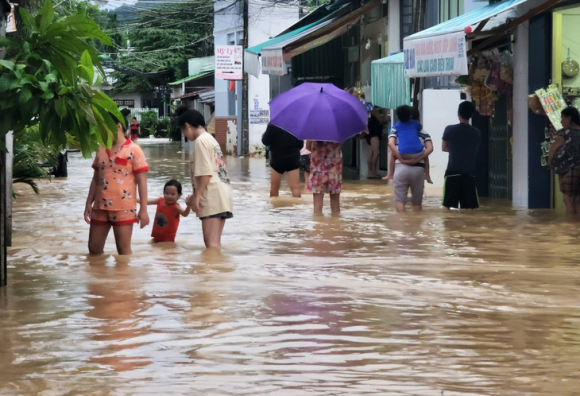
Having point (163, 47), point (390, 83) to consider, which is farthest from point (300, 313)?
point (163, 47)

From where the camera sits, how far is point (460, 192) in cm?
1609

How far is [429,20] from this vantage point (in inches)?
875

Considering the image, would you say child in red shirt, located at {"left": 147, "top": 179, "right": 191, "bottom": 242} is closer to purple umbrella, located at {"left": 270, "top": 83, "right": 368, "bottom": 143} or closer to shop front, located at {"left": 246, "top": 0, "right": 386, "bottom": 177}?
purple umbrella, located at {"left": 270, "top": 83, "right": 368, "bottom": 143}

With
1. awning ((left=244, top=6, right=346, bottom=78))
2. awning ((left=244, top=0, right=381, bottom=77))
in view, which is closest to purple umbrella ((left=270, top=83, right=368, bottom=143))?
awning ((left=244, top=0, right=381, bottom=77))

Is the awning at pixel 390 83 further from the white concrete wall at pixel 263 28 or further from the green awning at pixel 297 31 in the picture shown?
the white concrete wall at pixel 263 28

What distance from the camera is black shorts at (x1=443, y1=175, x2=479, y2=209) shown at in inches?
629

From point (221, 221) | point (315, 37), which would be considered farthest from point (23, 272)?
point (315, 37)

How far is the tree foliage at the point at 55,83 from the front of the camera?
8.05 m

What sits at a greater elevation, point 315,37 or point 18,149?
point 315,37

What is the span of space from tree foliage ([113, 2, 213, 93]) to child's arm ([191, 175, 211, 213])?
188 ft

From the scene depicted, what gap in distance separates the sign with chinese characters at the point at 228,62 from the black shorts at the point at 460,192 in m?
24.5

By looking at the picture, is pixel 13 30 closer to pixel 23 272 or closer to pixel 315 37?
pixel 23 272

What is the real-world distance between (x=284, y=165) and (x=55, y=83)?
437 inches

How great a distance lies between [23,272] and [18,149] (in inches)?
193
